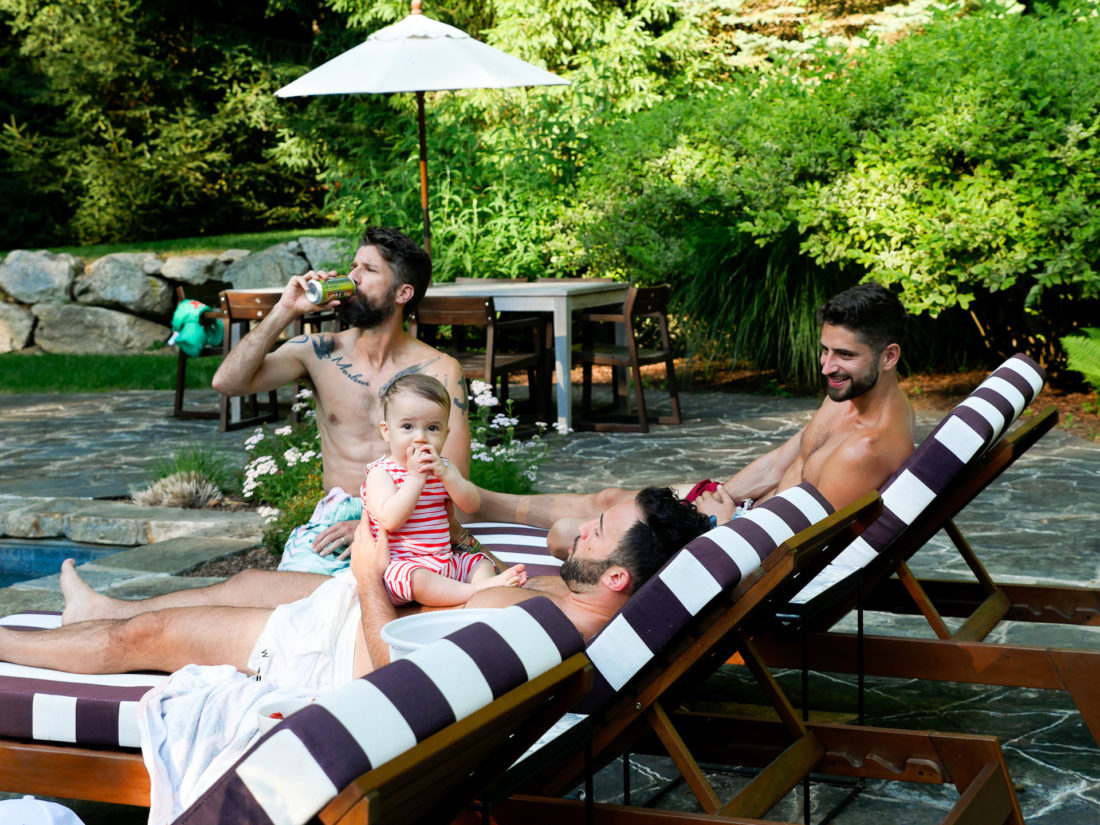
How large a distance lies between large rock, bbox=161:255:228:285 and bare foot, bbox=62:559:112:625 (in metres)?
11.7

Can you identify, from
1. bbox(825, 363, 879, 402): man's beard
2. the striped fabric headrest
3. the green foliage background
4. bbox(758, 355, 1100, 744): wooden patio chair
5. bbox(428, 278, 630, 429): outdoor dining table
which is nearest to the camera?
the striped fabric headrest

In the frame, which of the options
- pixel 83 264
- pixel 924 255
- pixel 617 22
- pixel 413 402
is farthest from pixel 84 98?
pixel 413 402

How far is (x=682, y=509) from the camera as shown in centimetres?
258

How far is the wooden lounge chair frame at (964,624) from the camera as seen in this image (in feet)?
9.97

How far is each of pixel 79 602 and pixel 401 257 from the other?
1512 millimetres

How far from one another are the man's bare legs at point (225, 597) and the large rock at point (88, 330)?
12.0 m

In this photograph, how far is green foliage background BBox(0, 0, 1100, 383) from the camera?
867 centimetres

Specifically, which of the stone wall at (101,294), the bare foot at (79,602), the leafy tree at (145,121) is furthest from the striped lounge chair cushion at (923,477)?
the leafy tree at (145,121)

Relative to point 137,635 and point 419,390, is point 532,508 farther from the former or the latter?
point 137,635

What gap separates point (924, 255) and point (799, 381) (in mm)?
2340

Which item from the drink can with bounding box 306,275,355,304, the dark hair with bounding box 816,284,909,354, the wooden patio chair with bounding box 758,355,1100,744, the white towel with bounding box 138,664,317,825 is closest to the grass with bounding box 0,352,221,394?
the drink can with bounding box 306,275,355,304

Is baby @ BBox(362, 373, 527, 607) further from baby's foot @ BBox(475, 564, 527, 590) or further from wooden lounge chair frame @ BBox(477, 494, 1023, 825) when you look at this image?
wooden lounge chair frame @ BBox(477, 494, 1023, 825)

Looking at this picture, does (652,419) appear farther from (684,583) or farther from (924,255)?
(684,583)

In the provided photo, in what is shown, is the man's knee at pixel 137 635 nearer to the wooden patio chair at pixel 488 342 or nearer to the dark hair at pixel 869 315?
→ the dark hair at pixel 869 315
